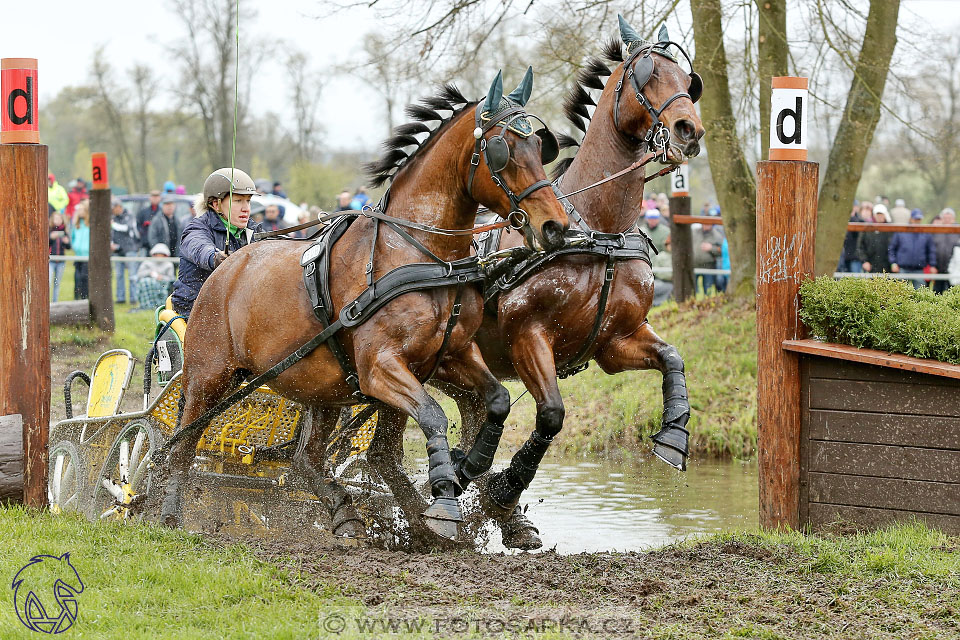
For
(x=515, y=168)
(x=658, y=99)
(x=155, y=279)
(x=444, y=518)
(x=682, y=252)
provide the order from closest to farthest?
1. (x=444, y=518)
2. (x=515, y=168)
3. (x=658, y=99)
4. (x=682, y=252)
5. (x=155, y=279)

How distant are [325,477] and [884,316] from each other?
10.7 ft

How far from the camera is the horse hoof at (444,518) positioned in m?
4.96

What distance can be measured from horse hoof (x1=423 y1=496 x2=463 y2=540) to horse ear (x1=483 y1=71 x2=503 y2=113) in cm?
181

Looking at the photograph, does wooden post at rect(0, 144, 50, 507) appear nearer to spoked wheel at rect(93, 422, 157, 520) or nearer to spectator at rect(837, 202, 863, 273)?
spoked wheel at rect(93, 422, 157, 520)

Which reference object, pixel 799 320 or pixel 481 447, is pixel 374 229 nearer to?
pixel 481 447

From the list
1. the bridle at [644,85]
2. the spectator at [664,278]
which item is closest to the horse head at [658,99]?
the bridle at [644,85]

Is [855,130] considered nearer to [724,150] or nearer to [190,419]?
[724,150]

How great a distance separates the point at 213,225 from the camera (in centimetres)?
715

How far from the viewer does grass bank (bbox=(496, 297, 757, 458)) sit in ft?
32.6

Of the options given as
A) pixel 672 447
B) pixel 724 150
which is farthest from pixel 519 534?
pixel 724 150

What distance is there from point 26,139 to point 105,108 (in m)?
27.3

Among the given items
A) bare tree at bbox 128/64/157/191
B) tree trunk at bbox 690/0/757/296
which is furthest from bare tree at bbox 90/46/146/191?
tree trunk at bbox 690/0/757/296

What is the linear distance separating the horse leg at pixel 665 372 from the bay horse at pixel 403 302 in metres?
0.97

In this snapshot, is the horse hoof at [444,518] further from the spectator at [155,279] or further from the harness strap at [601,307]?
the spectator at [155,279]
